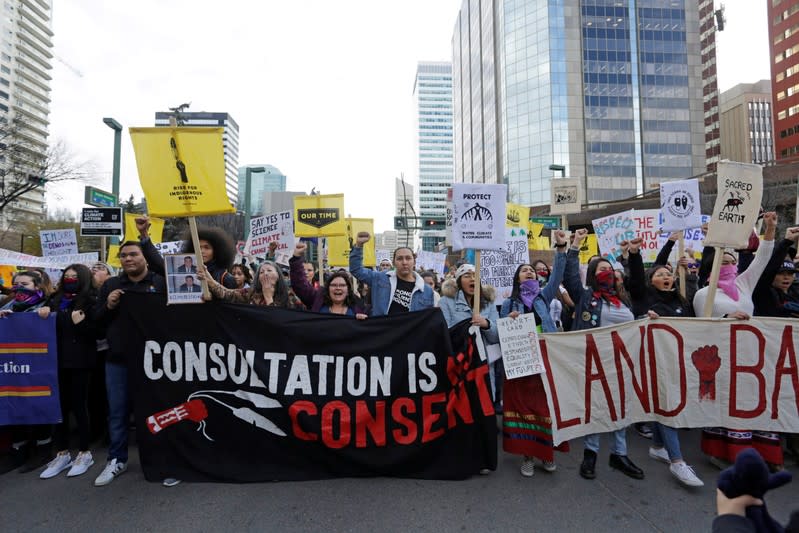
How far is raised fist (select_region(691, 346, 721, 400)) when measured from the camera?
3.72 meters

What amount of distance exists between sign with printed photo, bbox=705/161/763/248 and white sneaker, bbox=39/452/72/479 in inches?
239

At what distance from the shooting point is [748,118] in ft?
346

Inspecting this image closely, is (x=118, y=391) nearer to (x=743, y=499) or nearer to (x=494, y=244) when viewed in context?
(x=494, y=244)

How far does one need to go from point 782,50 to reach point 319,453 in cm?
9669

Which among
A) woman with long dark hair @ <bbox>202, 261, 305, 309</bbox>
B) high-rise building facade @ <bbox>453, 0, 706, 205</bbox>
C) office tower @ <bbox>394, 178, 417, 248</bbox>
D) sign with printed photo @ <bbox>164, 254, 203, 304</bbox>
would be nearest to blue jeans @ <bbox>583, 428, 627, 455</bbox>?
woman with long dark hair @ <bbox>202, 261, 305, 309</bbox>

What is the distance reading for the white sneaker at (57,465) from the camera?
144 inches

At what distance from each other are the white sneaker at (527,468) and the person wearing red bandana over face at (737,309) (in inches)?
62.9

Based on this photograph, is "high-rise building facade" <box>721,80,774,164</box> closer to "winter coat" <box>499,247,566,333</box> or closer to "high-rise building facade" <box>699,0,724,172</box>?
"high-rise building facade" <box>699,0,724,172</box>

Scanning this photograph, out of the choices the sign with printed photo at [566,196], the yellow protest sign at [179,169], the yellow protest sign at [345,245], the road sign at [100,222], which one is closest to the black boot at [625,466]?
the yellow protest sign at [179,169]

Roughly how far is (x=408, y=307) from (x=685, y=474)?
2756 mm

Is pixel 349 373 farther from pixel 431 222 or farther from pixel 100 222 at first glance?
pixel 431 222

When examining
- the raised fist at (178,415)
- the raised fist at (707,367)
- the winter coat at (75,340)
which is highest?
the winter coat at (75,340)

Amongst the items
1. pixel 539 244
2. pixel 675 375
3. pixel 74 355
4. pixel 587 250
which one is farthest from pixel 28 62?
pixel 675 375

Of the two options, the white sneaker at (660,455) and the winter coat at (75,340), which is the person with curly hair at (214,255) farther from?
the white sneaker at (660,455)
